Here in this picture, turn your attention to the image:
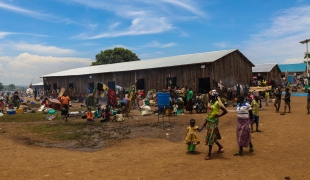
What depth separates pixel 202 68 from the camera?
63.2 feet

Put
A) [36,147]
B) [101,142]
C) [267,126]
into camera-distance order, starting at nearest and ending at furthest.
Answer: [36,147]
[101,142]
[267,126]

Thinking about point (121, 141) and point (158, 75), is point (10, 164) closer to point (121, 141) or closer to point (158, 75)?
point (121, 141)

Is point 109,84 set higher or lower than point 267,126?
higher

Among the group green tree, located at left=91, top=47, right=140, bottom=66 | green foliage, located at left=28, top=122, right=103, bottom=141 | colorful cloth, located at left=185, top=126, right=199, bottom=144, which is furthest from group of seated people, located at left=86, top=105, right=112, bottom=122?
green tree, located at left=91, top=47, right=140, bottom=66

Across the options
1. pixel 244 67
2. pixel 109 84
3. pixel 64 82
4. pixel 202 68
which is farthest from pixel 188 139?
pixel 64 82

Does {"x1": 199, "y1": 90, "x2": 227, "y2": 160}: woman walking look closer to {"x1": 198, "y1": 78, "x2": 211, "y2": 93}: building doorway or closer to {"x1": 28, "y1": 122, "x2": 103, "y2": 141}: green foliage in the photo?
{"x1": 28, "y1": 122, "x2": 103, "y2": 141}: green foliage

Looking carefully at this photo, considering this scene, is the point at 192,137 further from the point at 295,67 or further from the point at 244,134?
the point at 295,67

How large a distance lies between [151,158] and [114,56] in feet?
136

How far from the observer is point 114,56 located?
152ft

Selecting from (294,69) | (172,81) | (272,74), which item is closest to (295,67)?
(294,69)

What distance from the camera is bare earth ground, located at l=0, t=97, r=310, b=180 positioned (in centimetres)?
514

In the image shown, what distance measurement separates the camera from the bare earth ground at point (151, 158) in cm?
514

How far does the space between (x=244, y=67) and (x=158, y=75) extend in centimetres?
843

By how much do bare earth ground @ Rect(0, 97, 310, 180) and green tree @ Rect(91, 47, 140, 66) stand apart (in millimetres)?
37376
